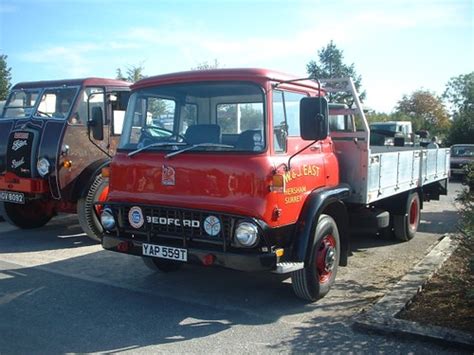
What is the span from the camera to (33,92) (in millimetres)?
8445

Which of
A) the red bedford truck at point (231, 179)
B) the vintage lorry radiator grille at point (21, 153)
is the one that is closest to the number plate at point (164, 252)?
the red bedford truck at point (231, 179)

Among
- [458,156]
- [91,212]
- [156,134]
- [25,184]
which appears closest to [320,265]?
[156,134]

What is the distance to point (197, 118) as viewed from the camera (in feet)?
16.4

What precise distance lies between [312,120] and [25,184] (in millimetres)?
5237

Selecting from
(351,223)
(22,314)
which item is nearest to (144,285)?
(22,314)

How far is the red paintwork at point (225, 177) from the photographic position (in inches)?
170

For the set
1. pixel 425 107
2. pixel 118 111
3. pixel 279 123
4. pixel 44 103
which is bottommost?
pixel 279 123

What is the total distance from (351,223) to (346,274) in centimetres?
82

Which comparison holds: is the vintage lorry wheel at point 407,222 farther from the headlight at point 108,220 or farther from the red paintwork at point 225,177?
the headlight at point 108,220

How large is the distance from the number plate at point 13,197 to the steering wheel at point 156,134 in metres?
3.70

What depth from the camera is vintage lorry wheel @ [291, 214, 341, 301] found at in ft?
Result: 15.9

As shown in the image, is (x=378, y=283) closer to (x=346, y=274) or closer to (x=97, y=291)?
(x=346, y=274)

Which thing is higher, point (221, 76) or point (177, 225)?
point (221, 76)

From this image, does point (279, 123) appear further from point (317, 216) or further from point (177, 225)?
point (177, 225)
